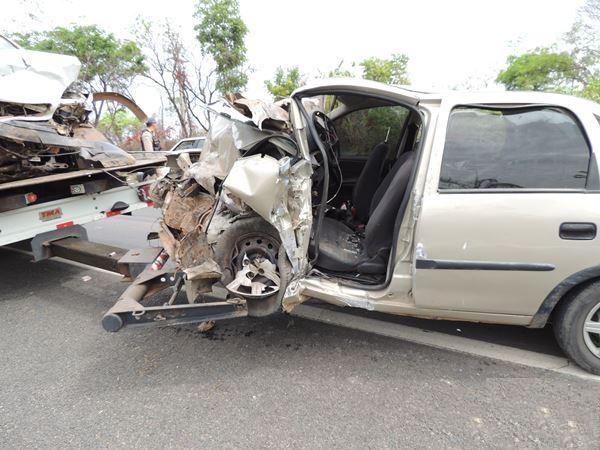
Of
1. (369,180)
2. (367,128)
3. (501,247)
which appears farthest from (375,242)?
(367,128)

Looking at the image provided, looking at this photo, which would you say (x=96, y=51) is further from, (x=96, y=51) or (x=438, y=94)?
(x=438, y=94)

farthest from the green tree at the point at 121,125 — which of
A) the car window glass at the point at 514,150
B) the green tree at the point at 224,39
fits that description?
the car window glass at the point at 514,150

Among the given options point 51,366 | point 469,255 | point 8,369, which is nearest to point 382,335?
point 469,255

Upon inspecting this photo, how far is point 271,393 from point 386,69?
12.1 metres

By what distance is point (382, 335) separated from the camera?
106 inches

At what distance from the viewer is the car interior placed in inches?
100

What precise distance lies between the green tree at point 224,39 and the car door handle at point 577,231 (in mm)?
15497

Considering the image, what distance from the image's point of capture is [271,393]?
2.15 meters

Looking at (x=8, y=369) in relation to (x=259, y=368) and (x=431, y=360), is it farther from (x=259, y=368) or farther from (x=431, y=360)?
(x=431, y=360)

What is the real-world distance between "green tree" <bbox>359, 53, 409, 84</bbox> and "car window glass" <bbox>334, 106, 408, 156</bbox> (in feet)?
29.3

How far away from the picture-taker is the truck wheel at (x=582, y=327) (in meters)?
2.09

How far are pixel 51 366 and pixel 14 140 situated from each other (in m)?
2.04

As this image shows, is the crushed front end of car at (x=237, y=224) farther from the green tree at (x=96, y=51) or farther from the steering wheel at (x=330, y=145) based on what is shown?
the green tree at (x=96, y=51)

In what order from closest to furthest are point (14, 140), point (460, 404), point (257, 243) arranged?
point (460, 404), point (257, 243), point (14, 140)
